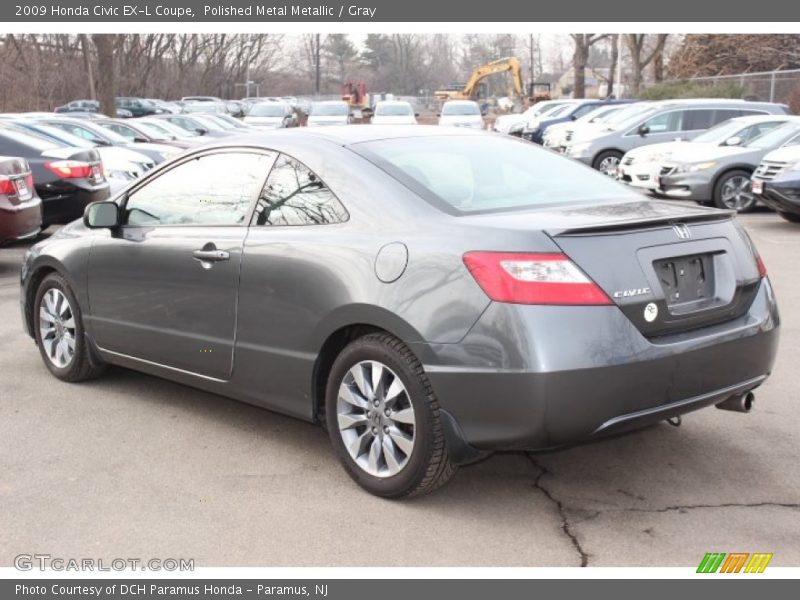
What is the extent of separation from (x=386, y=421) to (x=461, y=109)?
30324mm

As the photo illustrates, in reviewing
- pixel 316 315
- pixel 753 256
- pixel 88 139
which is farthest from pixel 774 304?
pixel 88 139

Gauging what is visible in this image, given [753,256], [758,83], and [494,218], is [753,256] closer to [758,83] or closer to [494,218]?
[494,218]

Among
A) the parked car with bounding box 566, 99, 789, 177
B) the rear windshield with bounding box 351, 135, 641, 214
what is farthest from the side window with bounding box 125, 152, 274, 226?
the parked car with bounding box 566, 99, 789, 177

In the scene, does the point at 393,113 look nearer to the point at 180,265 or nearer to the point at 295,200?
the point at 180,265

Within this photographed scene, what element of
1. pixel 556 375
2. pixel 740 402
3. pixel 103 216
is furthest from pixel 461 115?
pixel 556 375

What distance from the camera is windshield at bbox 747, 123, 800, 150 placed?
15.0m

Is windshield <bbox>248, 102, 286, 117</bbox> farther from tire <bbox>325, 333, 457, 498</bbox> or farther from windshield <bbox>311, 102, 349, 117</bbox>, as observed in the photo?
tire <bbox>325, 333, 457, 498</bbox>

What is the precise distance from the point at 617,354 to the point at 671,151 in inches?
533

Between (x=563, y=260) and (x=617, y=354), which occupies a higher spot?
(x=563, y=260)

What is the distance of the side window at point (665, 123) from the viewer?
65.1ft

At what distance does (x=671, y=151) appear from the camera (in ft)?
53.7

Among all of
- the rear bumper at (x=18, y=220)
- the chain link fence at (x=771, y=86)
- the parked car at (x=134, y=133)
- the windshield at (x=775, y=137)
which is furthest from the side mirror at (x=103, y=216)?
the chain link fence at (x=771, y=86)

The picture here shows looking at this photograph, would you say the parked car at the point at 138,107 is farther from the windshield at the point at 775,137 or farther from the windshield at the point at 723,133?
the windshield at the point at 775,137

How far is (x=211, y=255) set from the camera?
478 cm
